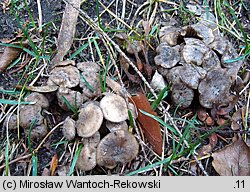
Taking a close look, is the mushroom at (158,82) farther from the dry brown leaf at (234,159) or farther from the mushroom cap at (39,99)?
the mushroom cap at (39,99)

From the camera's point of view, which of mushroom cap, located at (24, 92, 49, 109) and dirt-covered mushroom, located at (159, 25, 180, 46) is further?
dirt-covered mushroom, located at (159, 25, 180, 46)

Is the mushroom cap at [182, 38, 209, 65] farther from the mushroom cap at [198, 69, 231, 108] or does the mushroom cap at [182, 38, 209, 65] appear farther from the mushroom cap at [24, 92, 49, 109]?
the mushroom cap at [24, 92, 49, 109]

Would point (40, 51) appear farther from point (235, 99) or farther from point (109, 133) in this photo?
point (235, 99)

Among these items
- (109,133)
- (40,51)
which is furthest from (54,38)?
(109,133)

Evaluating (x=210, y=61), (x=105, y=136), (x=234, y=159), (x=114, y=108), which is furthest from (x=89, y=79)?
(x=234, y=159)

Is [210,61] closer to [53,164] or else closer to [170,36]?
[170,36]

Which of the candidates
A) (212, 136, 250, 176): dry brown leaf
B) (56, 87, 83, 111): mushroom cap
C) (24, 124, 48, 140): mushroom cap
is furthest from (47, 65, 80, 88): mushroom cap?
(212, 136, 250, 176): dry brown leaf
